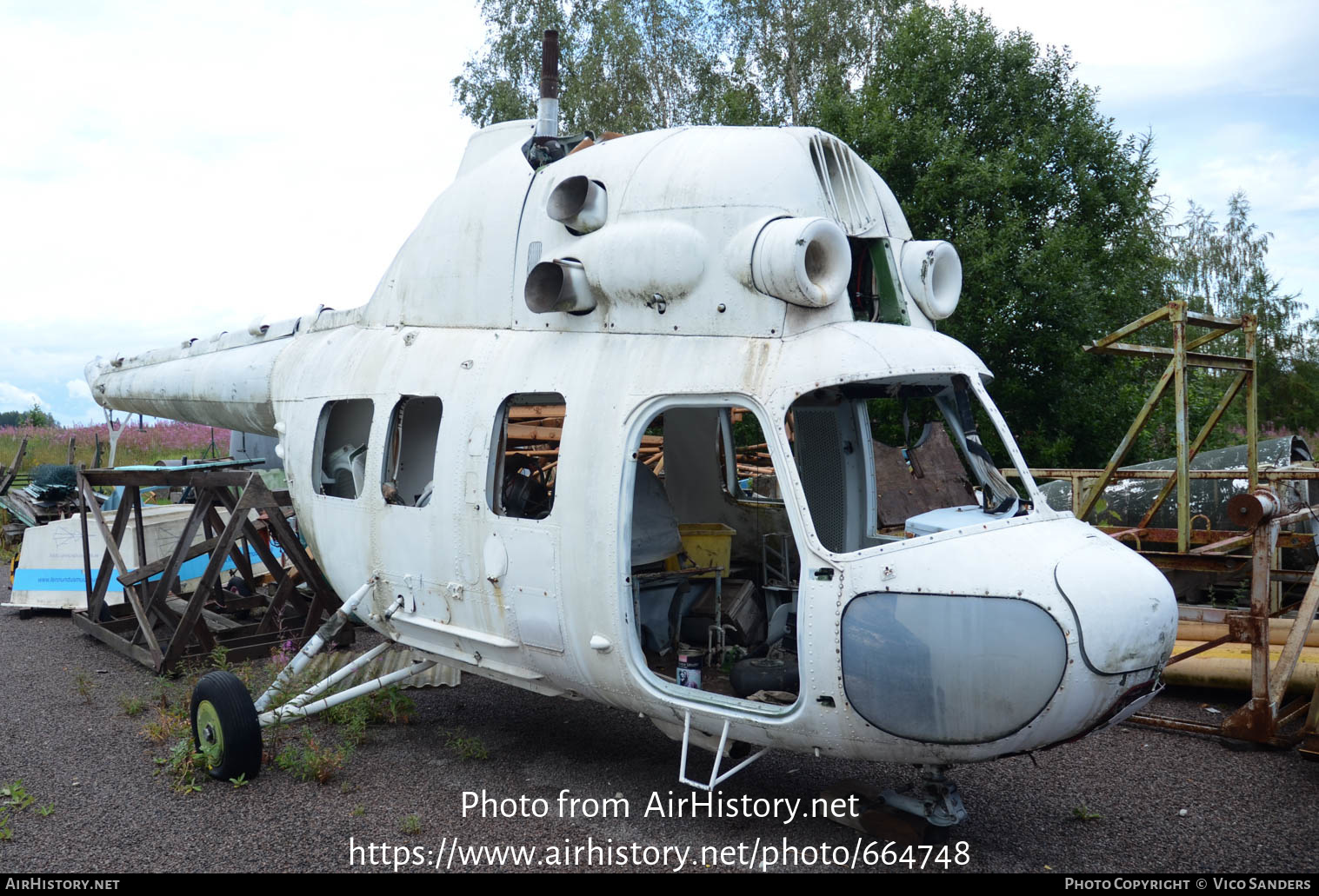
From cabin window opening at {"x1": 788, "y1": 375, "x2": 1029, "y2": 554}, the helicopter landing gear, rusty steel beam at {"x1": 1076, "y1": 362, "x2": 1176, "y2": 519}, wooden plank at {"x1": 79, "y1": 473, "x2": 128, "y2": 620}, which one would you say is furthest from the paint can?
wooden plank at {"x1": 79, "y1": 473, "x2": 128, "y2": 620}

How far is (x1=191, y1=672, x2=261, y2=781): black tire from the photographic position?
6.10 metres

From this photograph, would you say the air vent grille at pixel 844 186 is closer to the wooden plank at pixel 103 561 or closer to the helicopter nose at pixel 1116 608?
the helicopter nose at pixel 1116 608

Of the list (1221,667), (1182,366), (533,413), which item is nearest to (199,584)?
(533,413)

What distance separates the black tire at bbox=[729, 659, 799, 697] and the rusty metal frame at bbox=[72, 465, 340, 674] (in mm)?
4750

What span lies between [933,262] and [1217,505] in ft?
22.8

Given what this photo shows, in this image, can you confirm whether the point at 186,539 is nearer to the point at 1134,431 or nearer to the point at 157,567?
the point at 157,567

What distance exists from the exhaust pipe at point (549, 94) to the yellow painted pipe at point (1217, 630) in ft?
21.3

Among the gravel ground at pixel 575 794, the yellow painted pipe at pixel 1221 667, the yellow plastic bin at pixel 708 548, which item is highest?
the yellow plastic bin at pixel 708 548

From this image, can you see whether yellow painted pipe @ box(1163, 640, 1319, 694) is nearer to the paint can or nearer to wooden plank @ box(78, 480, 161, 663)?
the paint can

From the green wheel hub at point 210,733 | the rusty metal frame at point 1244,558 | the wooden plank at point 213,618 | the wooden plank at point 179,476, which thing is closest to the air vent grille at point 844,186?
the rusty metal frame at point 1244,558

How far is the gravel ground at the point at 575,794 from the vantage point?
5105 millimetres

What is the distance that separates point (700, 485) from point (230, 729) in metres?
3.75

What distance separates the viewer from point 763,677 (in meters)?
5.24

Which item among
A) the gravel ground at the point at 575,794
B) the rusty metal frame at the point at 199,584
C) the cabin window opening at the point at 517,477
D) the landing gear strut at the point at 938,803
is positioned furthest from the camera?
the rusty metal frame at the point at 199,584
